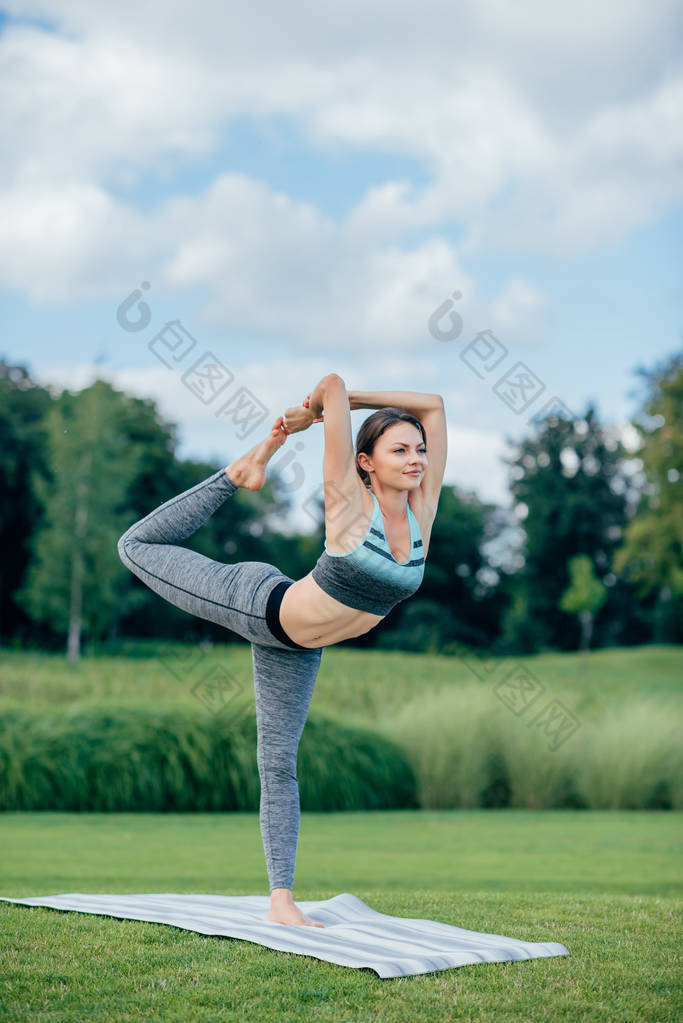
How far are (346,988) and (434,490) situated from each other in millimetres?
1724

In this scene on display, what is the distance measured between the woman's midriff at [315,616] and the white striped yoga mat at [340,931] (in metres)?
0.98

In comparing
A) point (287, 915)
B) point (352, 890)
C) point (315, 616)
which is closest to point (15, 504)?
point (352, 890)

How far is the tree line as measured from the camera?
26828 mm

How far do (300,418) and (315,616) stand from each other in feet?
2.49

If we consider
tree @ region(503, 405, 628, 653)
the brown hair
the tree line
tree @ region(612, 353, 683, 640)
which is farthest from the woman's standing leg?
tree @ region(503, 405, 628, 653)

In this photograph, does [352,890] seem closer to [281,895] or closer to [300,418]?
[281,895]

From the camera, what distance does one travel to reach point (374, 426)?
3.60m

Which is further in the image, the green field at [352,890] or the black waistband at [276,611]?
the black waistband at [276,611]

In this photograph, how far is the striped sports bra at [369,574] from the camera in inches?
130

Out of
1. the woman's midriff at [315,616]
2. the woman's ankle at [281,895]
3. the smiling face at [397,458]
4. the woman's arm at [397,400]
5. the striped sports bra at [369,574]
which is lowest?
the woman's ankle at [281,895]

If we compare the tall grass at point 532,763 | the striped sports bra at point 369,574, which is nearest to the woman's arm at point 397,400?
the striped sports bra at point 369,574

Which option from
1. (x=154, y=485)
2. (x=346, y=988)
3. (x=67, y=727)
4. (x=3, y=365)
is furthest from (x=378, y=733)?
(x=3, y=365)

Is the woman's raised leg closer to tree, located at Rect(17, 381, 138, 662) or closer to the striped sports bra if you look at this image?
the striped sports bra

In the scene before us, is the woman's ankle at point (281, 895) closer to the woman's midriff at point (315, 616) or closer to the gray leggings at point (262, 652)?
the gray leggings at point (262, 652)
